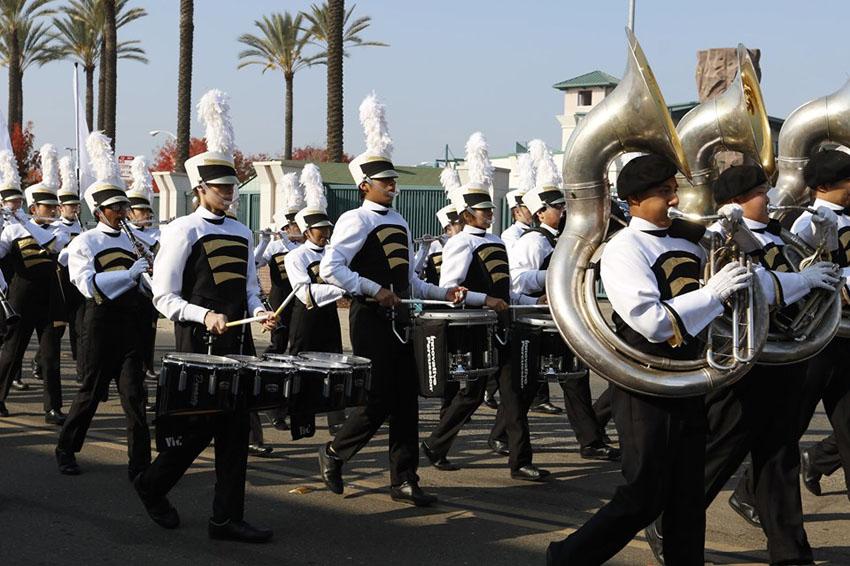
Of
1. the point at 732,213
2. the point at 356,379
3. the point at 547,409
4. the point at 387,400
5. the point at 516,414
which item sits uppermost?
the point at 732,213

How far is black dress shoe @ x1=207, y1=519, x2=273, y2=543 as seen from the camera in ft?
20.9

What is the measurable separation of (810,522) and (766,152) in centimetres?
235

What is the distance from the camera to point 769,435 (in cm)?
578

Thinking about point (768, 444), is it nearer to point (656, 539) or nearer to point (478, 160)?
point (656, 539)

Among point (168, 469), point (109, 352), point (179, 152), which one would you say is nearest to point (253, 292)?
point (168, 469)

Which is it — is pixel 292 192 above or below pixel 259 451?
above

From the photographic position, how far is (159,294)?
22.0ft

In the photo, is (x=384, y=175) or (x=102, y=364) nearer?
(x=384, y=175)

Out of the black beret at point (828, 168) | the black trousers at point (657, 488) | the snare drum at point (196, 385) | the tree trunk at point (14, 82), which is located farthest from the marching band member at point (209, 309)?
the tree trunk at point (14, 82)

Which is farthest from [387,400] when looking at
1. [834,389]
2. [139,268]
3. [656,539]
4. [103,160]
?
[103,160]

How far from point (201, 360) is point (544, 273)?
3965 millimetres

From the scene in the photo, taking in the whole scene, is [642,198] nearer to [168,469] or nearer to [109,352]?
[168,469]

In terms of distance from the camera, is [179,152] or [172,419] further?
[179,152]

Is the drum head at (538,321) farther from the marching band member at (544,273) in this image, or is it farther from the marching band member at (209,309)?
the marching band member at (209,309)
